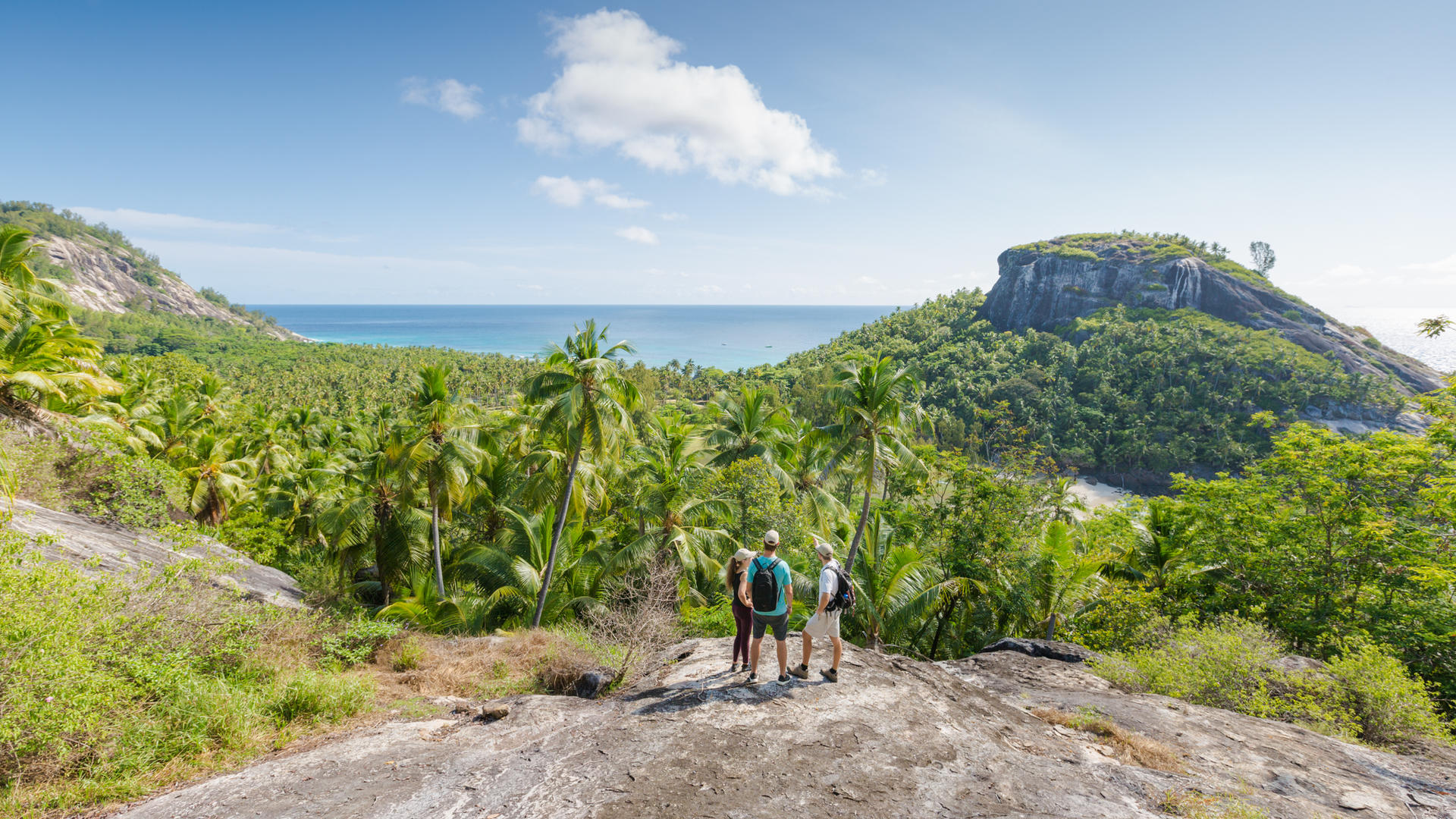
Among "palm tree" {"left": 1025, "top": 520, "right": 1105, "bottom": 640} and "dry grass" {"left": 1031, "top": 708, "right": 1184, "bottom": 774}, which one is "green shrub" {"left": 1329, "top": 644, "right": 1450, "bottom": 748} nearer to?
"dry grass" {"left": 1031, "top": 708, "right": 1184, "bottom": 774}

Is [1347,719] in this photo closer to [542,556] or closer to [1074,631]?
[1074,631]

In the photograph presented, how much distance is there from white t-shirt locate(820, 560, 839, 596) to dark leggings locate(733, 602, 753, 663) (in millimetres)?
934

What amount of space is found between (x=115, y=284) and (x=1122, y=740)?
247 metres

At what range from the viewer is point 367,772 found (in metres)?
5.28

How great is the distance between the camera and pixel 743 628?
7070mm

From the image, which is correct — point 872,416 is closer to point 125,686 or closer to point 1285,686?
point 1285,686

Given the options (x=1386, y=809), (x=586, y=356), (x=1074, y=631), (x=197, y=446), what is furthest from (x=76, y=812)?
(x=197, y=446)

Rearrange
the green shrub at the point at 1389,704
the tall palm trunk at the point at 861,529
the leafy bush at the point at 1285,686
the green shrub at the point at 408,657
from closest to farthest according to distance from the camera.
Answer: the green shrub at the point at 1389,704, the leafy bush at the point at 1285,686, the green shrub at the point at 408,657, the tall palm trunk at the point at 861,529

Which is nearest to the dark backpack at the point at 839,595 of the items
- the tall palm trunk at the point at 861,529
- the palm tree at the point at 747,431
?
the tall palm trunk at the point at 861,529

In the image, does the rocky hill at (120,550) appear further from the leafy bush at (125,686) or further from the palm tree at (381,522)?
the palm tree at (381,522)

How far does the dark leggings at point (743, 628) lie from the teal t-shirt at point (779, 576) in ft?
0.87

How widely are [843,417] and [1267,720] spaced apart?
10334mm

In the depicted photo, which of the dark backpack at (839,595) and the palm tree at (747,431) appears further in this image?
the palm tree at (747,431)

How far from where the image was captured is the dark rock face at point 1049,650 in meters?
10.8
